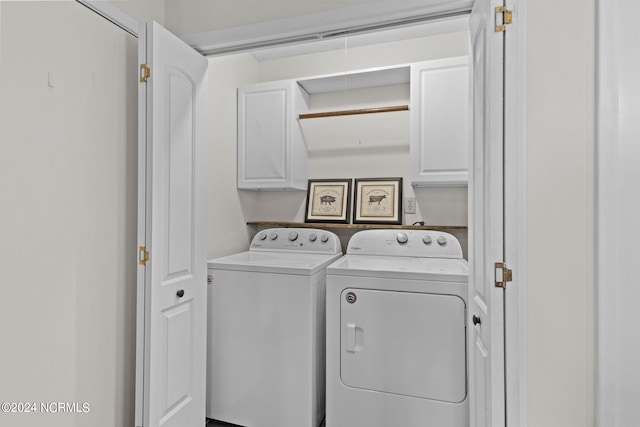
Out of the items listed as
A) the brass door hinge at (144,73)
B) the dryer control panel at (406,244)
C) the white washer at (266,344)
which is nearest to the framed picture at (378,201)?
the dryer control panel at (406,244)

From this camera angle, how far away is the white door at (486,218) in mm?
1063

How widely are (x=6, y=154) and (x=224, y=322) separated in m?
1.36

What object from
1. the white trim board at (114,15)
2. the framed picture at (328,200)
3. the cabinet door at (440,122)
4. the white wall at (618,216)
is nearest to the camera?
the white wall at (618,216)

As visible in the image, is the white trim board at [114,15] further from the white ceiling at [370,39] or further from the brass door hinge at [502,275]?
the brass door hinge at [502,275]

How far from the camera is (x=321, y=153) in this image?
110 inches

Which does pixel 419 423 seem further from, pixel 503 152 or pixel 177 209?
pixel 177 209

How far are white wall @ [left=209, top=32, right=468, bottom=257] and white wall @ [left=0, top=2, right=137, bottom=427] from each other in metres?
0.83

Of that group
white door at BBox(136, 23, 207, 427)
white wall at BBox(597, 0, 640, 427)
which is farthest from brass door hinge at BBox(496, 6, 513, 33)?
white door at BBox(136, 23, 207, 427)

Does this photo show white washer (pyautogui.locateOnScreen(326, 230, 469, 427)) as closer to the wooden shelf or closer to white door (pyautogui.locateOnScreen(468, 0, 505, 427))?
white door (pyautogui.locateOnScreen(468, 0, 505, 427))

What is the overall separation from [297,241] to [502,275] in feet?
5.64

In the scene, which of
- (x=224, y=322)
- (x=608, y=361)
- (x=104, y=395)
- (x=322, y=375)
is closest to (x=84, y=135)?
(x=104, y=395)

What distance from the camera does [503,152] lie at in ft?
3.47

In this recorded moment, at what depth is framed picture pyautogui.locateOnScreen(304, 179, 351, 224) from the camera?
8.71ft

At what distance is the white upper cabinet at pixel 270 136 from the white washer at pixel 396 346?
0.98 m
